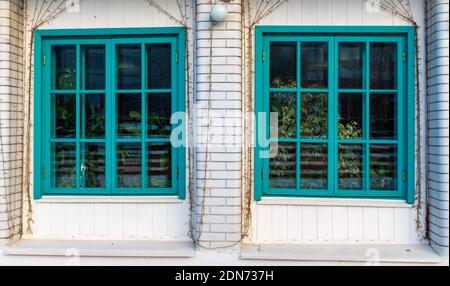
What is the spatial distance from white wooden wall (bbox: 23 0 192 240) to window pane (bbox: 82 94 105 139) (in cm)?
67

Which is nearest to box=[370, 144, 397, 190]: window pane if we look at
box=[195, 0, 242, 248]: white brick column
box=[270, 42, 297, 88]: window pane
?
box=[270, 42, 297, 88]: window pane

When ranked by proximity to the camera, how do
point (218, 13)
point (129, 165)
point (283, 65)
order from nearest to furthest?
point (218, 13)
point (283, 65)
point (129, 165)

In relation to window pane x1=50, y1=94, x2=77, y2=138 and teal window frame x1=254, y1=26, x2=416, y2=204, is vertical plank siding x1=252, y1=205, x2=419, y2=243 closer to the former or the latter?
teal window frame x1=254, y1=26, x2=416, y2=204

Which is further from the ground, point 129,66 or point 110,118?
point 129,66

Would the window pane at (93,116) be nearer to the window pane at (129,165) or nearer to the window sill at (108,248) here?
the window pane at (129,165)

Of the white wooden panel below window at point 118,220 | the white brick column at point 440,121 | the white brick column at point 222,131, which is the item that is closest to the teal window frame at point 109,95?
the white wooden panel below window at point 118,220

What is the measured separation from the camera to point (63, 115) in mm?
4531

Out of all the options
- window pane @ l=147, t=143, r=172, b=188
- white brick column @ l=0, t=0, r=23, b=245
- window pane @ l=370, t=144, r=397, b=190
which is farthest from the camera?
window pane @ l=147, t=143, r=172, b=188

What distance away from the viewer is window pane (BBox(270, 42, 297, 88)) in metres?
4.38

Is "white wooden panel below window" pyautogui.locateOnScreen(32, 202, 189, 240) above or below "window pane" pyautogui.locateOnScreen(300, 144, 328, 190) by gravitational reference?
below

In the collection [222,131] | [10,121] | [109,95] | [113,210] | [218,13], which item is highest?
[218,13]

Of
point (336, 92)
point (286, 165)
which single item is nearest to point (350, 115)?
point (336, 92)

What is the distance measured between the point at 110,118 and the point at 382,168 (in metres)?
2.77

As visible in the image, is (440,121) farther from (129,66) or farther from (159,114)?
(129,66)
